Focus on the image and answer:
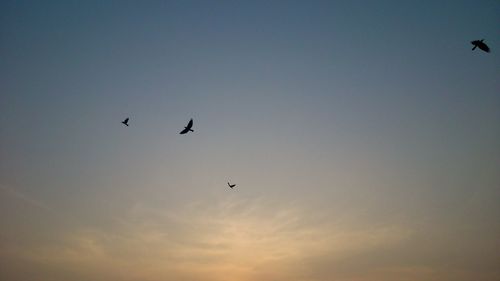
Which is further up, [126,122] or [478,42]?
[126,122]

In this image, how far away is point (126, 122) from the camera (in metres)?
65.4

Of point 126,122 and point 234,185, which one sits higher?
point 126,122

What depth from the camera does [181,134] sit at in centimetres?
5906

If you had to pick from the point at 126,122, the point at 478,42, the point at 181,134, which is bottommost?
the point at 478,42

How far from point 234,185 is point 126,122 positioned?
66.3 ft

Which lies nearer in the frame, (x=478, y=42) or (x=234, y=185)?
(x=478, y=42)

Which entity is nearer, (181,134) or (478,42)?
(478,42)

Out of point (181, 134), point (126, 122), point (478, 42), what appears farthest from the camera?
point (126, 122)

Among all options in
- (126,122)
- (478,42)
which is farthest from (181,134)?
(478,42)

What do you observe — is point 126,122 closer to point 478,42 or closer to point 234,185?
point 234,185

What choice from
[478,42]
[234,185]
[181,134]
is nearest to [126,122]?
[181,134]

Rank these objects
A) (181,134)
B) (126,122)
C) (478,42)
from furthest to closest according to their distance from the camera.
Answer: (126,122) < (181,134) < (478,42)

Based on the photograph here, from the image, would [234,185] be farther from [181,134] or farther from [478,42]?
[478,42]

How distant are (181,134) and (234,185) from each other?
13.7 meters
